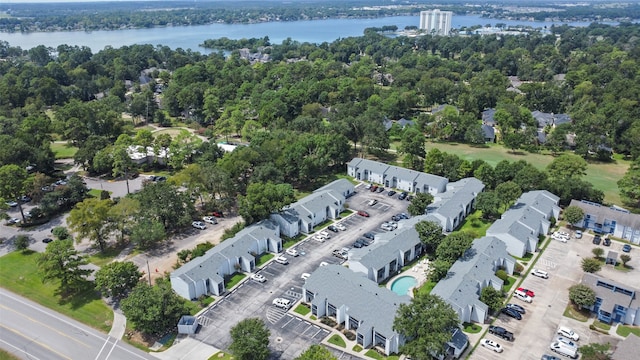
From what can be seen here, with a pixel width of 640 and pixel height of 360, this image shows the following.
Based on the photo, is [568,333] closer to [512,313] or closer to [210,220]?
[512,313]

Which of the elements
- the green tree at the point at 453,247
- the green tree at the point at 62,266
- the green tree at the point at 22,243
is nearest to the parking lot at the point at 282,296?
the green tree at the point at 453,247

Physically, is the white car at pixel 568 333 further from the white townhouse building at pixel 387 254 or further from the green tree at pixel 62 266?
the green tree at pixel 62 266

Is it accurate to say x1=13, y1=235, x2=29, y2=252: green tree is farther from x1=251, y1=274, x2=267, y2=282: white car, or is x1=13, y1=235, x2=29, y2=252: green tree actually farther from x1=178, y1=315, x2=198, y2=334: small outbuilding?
x1=251, y1=274, x2=267, y2=282: white car

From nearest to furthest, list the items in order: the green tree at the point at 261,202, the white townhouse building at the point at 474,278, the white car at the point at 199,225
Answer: the white townhouse building at the point at 474,278 → the green tree at the point at 261,202 → the white car at the point at 199,225

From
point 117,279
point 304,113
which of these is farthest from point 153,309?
point 304,113

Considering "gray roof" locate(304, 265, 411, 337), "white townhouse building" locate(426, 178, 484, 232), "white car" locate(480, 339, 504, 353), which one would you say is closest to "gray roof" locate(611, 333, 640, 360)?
"white car" locate(480, 339, 504, 353)

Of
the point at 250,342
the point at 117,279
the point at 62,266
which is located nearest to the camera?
the point at 250,342
